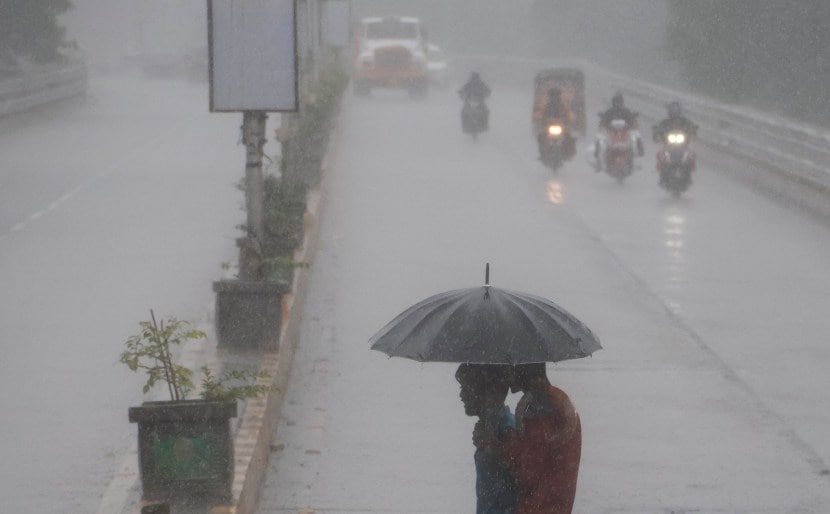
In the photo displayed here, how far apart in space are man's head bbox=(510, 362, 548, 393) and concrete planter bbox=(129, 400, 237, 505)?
2.65m

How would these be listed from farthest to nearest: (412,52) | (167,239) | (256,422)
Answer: (412,52) < (167,239) < (256,422)

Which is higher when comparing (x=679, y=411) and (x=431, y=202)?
(x=679, y=411)

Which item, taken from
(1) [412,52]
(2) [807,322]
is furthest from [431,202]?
(1) [412,52]

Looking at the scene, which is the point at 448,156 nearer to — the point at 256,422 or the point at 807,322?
the point at 807,322

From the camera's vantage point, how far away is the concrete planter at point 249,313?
11555 mm

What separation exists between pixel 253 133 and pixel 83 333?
3.07 m

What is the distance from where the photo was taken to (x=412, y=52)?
185ft

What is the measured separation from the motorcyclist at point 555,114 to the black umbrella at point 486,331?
23648 mm

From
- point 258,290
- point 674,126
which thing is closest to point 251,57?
point 258,290

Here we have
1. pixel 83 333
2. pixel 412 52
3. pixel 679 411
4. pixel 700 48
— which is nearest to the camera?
pixel 679 411

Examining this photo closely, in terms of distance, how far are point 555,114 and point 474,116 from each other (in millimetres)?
7335

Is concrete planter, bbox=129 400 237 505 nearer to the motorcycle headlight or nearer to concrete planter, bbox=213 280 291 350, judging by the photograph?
concrete planter, bbox=213 280 291 350

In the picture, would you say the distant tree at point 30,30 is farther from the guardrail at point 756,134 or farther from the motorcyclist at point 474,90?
the guardrail at point 756,134

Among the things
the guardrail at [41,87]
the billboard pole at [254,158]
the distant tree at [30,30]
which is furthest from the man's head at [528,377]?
the distant tree at [30,30]
